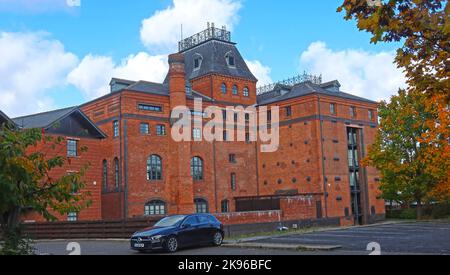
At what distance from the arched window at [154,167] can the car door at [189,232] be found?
901 inches

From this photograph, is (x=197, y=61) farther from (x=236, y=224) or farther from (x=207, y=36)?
(x=236, y=224)

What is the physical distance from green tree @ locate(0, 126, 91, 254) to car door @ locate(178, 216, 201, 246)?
8.90 m

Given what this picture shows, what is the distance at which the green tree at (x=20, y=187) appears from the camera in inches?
323

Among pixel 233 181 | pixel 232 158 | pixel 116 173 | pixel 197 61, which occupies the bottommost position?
pixel 233 181

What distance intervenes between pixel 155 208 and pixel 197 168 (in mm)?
5552

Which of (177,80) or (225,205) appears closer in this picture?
(177,80)

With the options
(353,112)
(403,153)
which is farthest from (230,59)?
(403,153)

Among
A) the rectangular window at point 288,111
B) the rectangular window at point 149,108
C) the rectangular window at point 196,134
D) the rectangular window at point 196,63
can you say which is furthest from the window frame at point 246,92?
the rectangular window at point 149,108

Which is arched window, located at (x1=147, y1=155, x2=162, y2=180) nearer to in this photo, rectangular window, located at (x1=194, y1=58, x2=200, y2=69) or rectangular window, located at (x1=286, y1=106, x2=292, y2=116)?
rectangular window, located at (x1=194, y1=58, x2=200, y2=69)

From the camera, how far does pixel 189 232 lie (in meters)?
18.5

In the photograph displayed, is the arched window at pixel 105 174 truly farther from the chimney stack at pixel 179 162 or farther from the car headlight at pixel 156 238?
the car headlight at pixel 156 238

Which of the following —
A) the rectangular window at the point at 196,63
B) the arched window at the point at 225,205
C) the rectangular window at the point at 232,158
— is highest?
the rectangular window at the point at 196,63

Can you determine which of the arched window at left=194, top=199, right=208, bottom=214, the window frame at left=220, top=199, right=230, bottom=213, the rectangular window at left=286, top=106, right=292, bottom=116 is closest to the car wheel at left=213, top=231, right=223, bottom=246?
the arched window at left=194, top=199, right=208, bottom=214
